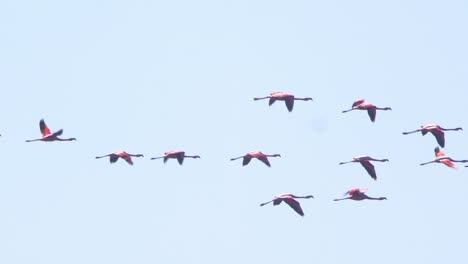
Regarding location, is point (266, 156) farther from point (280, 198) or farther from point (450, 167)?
point (450, 167)

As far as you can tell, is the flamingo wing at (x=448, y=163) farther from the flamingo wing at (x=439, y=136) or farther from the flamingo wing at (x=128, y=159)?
the flamingo wing at (x=128, y=159)

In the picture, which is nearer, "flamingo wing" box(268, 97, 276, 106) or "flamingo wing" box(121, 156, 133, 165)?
"flamingo wing" box(268, 97, 276, 106)

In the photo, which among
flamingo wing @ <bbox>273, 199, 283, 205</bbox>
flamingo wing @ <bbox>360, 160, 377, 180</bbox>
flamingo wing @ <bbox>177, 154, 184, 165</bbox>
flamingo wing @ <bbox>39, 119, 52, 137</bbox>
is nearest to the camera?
flamingo wing @ <bbox>273, 199, 283, 205</bbox>

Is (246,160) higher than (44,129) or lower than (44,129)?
lower

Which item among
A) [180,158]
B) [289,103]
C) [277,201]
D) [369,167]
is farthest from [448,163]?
[180,158]

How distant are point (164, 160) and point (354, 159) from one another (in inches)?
402

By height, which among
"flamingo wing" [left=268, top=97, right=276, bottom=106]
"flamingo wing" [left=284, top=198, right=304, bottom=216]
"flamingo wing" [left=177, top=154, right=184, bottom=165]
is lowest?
"flamingo wing" [left=284, top=198, right=304, bottom=216]

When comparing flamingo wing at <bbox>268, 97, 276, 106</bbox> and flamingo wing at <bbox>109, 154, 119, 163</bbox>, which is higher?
flamingo wing at <bbox>268, 97, 276, 106</bbox>

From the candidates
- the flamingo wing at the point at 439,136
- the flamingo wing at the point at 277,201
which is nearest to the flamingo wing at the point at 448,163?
the flamingo wing at the point at 439,136

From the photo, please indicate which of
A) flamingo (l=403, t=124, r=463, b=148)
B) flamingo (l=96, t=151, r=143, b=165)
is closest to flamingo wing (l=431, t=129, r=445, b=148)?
flamingo (l=403, t=124, r=463, b=148)

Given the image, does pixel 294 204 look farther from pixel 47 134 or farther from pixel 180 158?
pixel 47 134

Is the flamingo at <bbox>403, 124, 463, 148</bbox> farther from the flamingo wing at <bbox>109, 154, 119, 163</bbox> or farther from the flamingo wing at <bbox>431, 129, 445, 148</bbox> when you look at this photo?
the flamingo wing at <bbox>109, 154, 119, 163</bbox>

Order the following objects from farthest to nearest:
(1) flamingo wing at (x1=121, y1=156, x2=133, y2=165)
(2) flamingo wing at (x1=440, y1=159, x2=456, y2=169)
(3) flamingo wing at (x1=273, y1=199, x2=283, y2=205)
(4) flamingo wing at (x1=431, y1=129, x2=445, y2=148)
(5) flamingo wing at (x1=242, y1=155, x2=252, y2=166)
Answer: (1) flamingo wing at (x1=121, y1=156, x2=133, y2=165) → (2) flamingo wing at (x1=440, y1=159, x2=456, y2=169) → (5) flamingo wing at (x1=242, y1=155, x2=252, y2=166) → (4) flamingo wing at (x1=431, y1=129, x2=445, y2=148) → (3) flamingo wing at (x1=273, y1=199, x2=283, y2=205)

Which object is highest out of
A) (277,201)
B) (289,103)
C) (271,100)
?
(271,100)
